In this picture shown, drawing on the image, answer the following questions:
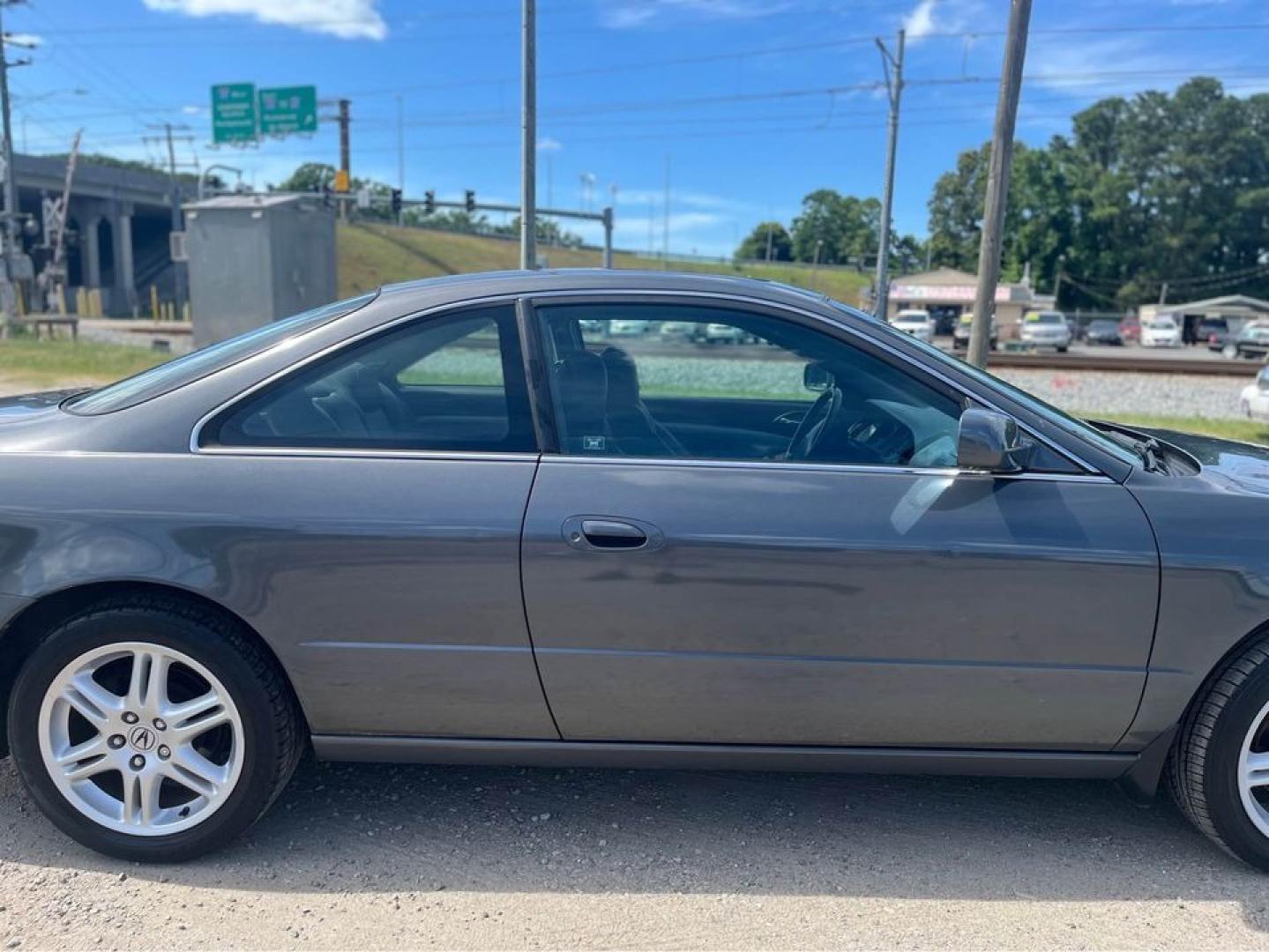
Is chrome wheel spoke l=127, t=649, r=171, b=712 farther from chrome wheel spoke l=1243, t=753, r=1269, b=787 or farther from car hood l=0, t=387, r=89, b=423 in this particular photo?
chrome wheel spoke l=1243, t=753, r=1269, b=787

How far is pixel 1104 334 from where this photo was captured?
198 ft

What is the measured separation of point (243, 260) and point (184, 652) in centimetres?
2032

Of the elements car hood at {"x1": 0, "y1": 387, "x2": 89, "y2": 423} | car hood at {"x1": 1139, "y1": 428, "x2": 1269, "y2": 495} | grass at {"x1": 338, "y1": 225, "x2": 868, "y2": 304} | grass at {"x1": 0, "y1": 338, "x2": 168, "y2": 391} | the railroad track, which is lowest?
grass at {"x1": 0, "y1": 338, "x2": 168, "y2": 391}

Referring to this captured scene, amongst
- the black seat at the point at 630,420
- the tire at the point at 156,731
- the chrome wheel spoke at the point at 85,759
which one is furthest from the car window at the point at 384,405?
the chrome wheel spoke at the point at 85,759

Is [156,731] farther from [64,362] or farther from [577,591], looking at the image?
[64,362]

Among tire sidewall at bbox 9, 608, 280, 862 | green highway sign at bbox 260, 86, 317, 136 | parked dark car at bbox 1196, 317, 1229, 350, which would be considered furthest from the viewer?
parked dark car at bbox 1196, 317, 1229, 350

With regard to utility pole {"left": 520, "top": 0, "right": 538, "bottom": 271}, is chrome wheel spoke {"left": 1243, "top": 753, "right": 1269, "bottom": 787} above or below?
A: below

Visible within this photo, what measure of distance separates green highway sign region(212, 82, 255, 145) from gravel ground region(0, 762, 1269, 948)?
141 feet

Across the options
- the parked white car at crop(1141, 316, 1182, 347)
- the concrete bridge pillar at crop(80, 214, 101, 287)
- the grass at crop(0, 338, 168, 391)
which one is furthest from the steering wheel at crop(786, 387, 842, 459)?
the concrete bridge pillar at crop(80, 214, 101, 287)

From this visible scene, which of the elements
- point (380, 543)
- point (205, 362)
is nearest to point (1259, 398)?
point (380, 543)

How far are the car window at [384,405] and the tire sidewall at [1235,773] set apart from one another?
199 centimetres

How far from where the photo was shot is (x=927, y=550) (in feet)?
7.91

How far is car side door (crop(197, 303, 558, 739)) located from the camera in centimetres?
244

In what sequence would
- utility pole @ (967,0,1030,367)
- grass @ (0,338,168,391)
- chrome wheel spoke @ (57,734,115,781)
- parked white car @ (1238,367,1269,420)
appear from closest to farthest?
chrome wheel spoke @ (57,734,115,781), utility pole @ (967,0,1030,367), parked white car @ (1238,367,1269,420), grass @ (0,338,168,391)
